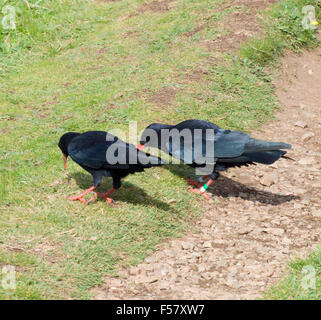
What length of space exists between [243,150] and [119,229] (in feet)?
6.15

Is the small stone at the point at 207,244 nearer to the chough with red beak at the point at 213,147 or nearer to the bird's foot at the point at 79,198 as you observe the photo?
the chough with red beak at the point at 213,147

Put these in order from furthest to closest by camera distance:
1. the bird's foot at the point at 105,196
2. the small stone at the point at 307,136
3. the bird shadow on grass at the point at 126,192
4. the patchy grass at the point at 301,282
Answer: the small stone at the point at 307,136 < the bird shadow on grass at the point at 126,192 < the bird's foot at the point at 105,196 < the patchy grass at the point at 301,282

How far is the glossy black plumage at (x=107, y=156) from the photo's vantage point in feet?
18.8

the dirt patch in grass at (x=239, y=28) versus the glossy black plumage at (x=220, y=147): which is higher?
the dirt patch in grass at (x=239, y=28)

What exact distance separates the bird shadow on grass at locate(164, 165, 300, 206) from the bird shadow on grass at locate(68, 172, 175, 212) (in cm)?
88

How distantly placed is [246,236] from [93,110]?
419cm

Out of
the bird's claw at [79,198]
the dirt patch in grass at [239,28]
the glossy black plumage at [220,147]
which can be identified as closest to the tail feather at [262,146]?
the glossy black plumage at [220,147]

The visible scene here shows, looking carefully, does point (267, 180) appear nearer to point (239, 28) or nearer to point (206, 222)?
point (206, 222)

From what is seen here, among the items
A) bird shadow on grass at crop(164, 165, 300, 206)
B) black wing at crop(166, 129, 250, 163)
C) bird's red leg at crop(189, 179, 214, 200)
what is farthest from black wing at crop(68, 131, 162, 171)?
bird shadow on grass at crop(164, 165, 300, 206)

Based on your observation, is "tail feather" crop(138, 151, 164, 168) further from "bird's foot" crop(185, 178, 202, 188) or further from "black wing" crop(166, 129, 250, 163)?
"bird's foot" crop(185, 178, 202, 188)

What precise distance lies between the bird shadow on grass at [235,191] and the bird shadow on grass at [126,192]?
88 cm

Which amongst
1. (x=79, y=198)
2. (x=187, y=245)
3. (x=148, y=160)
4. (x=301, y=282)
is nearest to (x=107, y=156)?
(x=148, y=160)

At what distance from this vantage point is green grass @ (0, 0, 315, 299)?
5.38 metres

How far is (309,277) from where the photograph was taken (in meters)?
4.98
